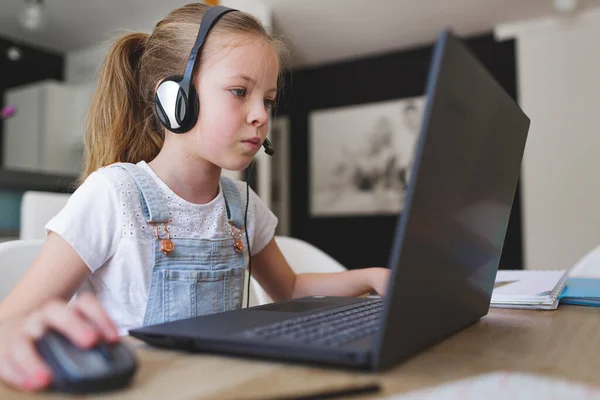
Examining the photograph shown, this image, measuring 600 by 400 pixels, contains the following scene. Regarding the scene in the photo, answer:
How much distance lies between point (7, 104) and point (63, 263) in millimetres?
5292

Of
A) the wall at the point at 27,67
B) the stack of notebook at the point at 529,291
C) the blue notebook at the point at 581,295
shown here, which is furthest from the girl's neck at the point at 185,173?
the wall at the point at 27,67

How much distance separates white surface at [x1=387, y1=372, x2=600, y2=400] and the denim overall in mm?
551

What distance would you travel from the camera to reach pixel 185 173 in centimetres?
94

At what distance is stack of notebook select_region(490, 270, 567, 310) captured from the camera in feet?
2.68

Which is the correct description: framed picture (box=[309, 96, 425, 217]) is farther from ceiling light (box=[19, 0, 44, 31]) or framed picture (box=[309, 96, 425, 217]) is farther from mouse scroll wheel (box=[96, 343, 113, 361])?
mouse scroll wheel (box=[96, 343, 113, 361])

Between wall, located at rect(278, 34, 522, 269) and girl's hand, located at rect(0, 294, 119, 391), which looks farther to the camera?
wall, located at rect(278, 34, 522, 269)

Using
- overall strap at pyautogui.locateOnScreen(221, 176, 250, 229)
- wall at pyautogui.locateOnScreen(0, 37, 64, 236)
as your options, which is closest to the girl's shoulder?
overall strap at pyautogui.locateOnScreen(221, 176, 250, 229)

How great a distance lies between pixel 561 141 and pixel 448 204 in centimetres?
408

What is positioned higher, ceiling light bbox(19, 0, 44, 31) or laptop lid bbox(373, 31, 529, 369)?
ceiling light bbox(19, 0, 44, 31)

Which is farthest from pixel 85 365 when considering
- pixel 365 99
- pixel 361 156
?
pixel 365 99

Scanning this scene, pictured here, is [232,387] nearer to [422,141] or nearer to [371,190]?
[422,141]

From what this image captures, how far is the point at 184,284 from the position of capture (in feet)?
Result: 2.81

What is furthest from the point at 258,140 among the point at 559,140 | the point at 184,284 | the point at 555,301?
the point at 559,140

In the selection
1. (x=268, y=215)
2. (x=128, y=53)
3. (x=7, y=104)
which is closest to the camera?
(x=128, y=53)
